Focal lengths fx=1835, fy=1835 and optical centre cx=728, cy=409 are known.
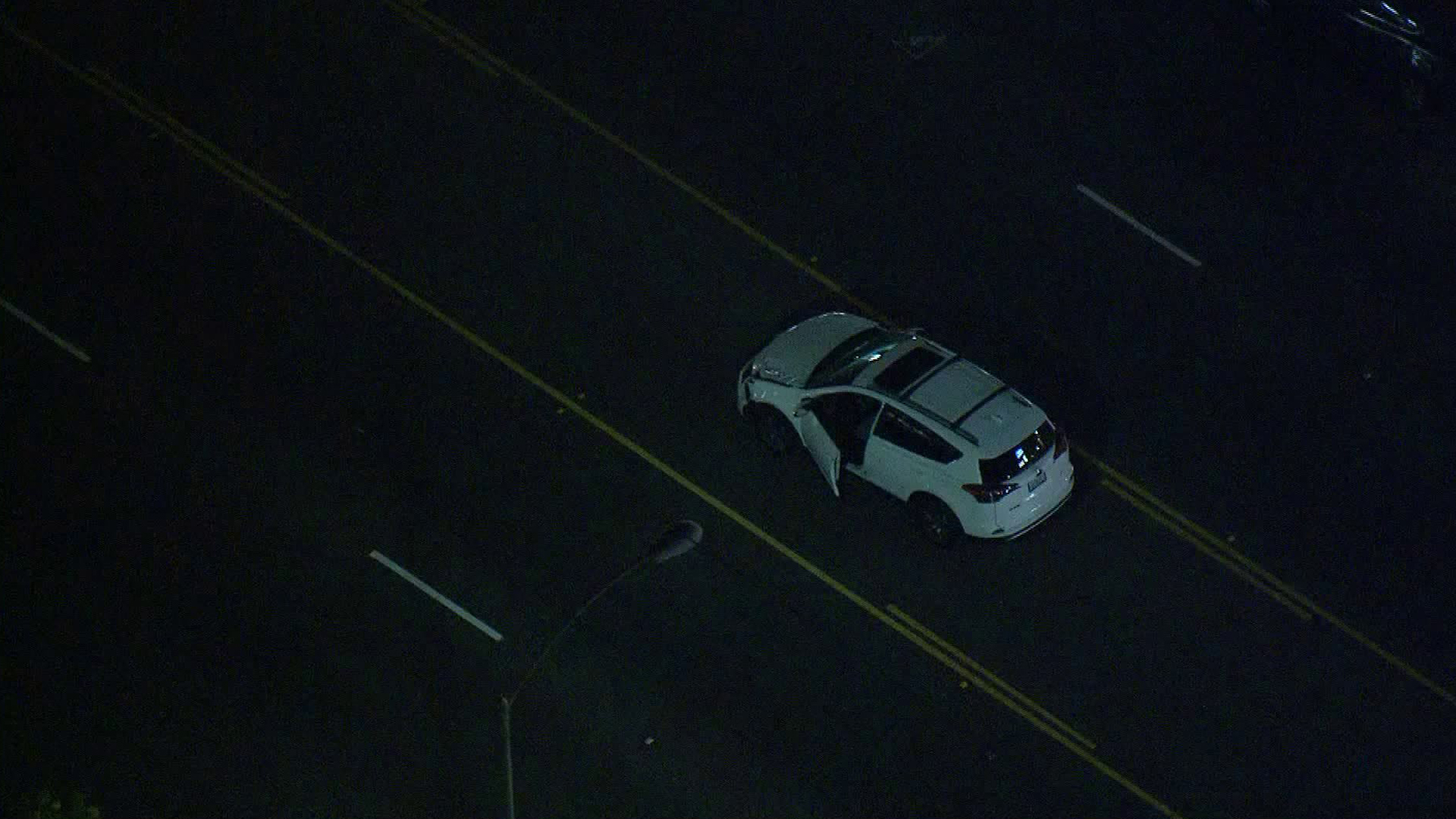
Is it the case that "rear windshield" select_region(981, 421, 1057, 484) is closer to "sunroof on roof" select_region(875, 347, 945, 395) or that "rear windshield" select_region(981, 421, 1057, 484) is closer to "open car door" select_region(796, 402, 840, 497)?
"sunroof on roof" select_region(875, 347, 945, 395)

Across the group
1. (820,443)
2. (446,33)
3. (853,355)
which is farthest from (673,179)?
(820,443)

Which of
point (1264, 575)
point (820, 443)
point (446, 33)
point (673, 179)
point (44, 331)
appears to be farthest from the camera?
point (446, 33)

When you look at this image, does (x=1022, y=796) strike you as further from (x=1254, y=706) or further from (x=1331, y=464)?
(x=1331, y=464)

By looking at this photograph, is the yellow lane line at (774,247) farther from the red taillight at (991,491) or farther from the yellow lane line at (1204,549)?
the red taillight at (991,491)

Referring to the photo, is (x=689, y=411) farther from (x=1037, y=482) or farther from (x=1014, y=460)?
(x=1037, y=482)

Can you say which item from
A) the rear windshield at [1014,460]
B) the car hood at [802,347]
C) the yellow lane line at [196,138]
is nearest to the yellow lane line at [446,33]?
the yellow lane line at [196,138]

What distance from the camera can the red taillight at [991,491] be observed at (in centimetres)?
2009

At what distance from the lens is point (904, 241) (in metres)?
24.2

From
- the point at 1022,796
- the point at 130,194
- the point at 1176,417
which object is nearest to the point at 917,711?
the point at 1022,796

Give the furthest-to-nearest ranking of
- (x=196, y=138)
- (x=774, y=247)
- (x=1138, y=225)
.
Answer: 1. (x=196, y=138)
2. (x=1138, y=225)
3. (x=774, y=247)

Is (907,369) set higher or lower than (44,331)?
higher

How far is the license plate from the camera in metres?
20.3

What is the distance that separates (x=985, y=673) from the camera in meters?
20.1

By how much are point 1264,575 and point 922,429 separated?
4.28 metres
